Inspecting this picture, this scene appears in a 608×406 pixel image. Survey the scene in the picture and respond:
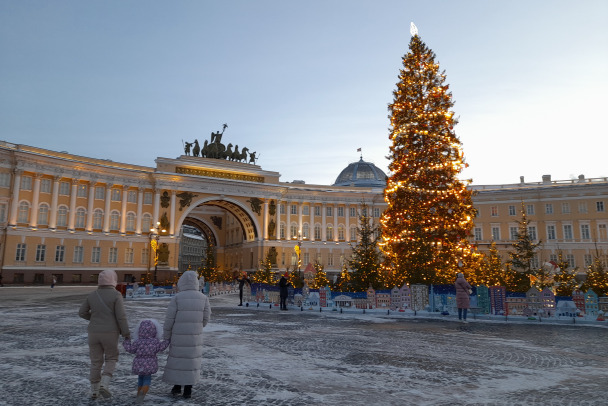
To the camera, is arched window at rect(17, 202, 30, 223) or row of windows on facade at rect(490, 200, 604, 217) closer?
arched window at rect(17, 202, 30, 223)

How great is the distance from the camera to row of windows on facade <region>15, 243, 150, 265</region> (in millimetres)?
43906

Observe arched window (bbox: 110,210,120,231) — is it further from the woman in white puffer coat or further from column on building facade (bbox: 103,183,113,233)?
the woman in white puffer coat

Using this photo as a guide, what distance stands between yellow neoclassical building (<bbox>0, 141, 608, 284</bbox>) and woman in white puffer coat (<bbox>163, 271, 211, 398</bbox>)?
131ft

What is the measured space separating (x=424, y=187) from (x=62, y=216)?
4065 centimetres

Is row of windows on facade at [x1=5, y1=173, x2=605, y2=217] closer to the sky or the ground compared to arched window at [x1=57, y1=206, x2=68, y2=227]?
closer to the sky

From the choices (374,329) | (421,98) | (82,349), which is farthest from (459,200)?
(82,349)

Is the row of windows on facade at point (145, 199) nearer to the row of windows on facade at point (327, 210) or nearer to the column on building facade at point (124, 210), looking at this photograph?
the row of windows on facade at point (327, 210)

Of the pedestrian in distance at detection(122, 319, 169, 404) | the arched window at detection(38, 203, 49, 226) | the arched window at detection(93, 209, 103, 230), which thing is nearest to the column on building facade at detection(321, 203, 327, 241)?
the arched window at detection(93, 209, 103, 230)

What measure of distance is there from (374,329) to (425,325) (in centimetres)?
249

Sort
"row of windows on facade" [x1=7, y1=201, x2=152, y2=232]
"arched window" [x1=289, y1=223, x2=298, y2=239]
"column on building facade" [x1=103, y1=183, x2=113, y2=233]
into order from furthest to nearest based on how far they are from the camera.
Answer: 1. "arched window" [x1=289, y1=223, x2=298, y2=239]
2. "column on building facade" [x1=103, y1=183, x2=113, y2=233]
3. "row of windows on facade" [x1=7, y1=201, x2=152, y2=232]

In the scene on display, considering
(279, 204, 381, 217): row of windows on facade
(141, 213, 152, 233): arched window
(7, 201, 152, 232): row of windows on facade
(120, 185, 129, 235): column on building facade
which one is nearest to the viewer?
(7, 201, 152, 232): row of windows on facade

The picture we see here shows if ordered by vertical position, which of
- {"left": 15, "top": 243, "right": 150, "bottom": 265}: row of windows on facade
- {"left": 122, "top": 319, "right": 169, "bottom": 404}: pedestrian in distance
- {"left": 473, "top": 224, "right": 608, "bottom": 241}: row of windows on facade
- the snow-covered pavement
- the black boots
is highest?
{"left": 473, "top": 224, "right": 608, "bottom": 241}: row of windows on facade

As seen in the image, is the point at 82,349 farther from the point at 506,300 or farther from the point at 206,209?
the point at 206,209

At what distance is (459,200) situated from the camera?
23.1m
